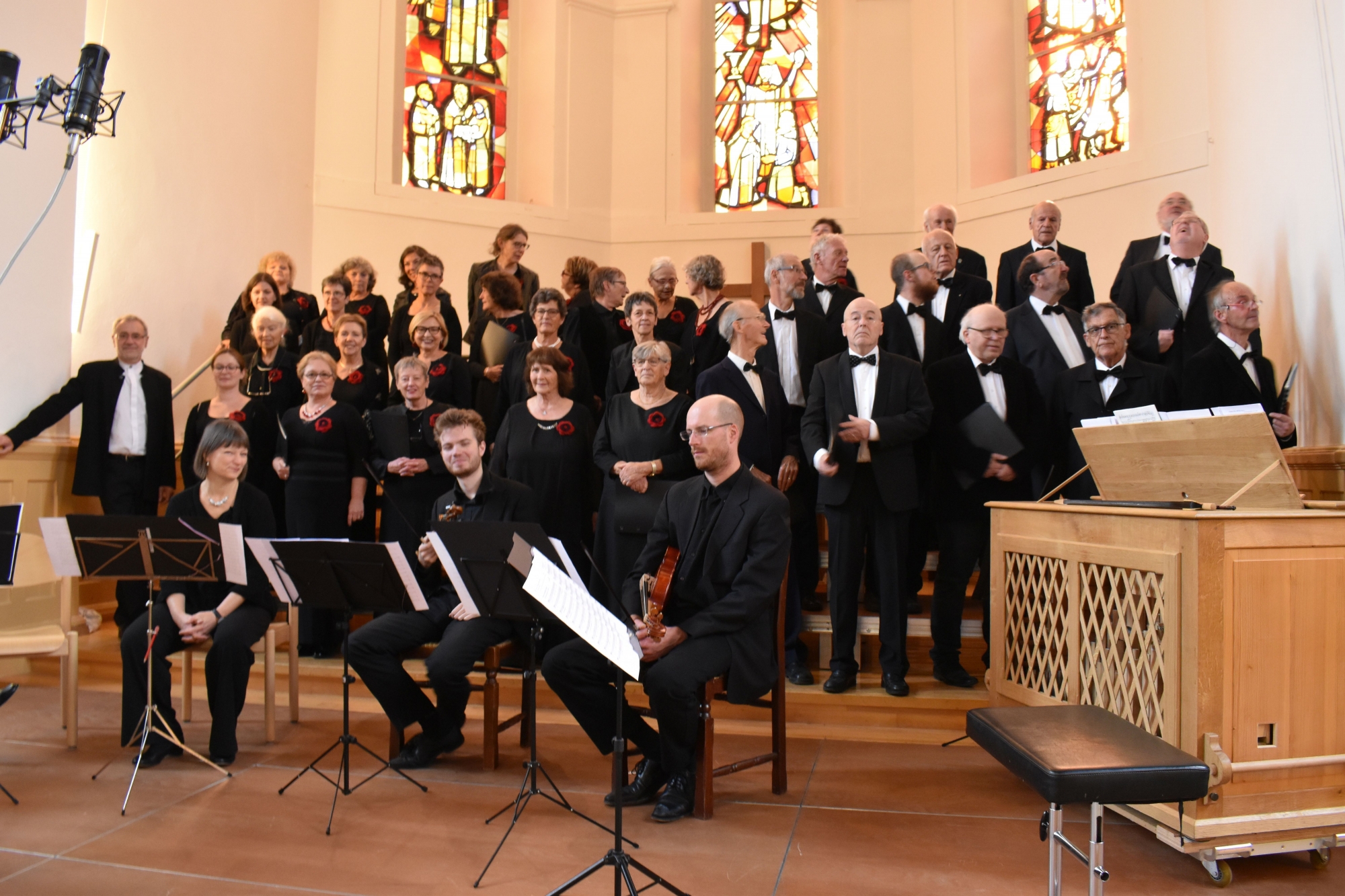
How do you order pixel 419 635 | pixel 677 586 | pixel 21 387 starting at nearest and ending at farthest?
pixel 677 586
pixel 419 635
pixel 21 387

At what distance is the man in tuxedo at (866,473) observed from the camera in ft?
15.5

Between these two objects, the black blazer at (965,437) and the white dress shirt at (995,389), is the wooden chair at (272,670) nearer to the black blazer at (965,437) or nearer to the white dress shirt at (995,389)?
the black blazer at (965,437)

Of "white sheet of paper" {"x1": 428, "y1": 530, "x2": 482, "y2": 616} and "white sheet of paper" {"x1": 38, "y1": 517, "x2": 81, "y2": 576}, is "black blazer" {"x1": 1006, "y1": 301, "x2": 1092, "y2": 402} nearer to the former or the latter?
"white sheet of paper" {"x1": 428, "y1": 530, "x2": 482, "y2": 616}

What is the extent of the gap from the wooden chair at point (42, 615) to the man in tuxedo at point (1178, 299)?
544 centimetres

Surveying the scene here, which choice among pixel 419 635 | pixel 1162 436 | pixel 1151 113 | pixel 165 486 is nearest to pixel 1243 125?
pixel 1151 113

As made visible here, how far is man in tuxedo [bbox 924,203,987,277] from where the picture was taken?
645 centimetres

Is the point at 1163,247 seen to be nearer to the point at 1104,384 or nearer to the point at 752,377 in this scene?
the point at 1104,384

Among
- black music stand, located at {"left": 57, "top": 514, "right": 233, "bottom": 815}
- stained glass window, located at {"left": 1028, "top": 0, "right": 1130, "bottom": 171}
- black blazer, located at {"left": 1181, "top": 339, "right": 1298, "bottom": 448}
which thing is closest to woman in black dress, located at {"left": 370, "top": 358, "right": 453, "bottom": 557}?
black music stand, located at {"left": 57, "top": 514, "right": 233, "bottom": 815}

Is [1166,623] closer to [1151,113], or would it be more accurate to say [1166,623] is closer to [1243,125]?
[1243,125]

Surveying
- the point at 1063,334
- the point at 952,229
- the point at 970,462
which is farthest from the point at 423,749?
the point at 952,229

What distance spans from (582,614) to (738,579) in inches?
48.6

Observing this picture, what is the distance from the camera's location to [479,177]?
430 inches

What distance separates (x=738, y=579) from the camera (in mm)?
3682

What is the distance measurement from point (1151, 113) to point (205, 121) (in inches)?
301
